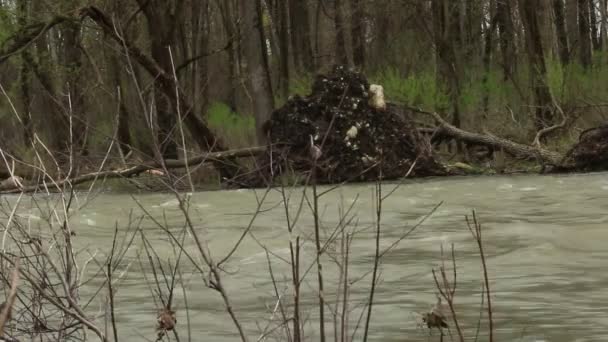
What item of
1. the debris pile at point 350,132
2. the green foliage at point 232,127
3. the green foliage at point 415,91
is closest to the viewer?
the debris pile at point 350,132

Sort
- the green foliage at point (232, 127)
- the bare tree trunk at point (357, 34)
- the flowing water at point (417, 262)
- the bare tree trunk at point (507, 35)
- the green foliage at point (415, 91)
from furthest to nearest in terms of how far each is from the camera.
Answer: the bare tree trunk at point (357, 34) < the bare tree trunk at point (507, 35) < the green foliage at point (232, 127) < the green foliage at point (415, 91) < the flowing water at point (417, 262)

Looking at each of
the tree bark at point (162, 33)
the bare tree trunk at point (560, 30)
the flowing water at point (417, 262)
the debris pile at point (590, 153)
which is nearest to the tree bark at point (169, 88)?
the tree bark at point (162, 33)

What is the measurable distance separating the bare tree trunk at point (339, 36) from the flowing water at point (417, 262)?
34.5ft

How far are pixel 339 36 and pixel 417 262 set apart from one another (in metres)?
16.0

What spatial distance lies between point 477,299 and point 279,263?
178 centimetres

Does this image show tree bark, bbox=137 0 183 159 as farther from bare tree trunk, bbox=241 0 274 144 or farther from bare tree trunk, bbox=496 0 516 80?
bare tree trunk, bbox=496 0 516 80

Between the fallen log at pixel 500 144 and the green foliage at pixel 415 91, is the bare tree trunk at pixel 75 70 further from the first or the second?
the fallen log at pixel 500 144

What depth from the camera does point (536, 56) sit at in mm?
15500

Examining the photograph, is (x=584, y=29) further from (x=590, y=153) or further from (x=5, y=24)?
(x=5, y=24)

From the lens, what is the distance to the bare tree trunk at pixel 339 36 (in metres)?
20.2

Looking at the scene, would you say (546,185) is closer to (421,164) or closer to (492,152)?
(421,164)

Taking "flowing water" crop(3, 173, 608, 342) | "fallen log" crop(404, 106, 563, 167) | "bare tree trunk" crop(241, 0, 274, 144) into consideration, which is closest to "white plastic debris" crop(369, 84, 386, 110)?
"fallen log" crop(404, 106, 563, 167)

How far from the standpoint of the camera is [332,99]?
39.7 ft

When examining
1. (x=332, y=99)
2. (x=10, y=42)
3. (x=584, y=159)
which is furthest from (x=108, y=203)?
(x=584, y=159)
